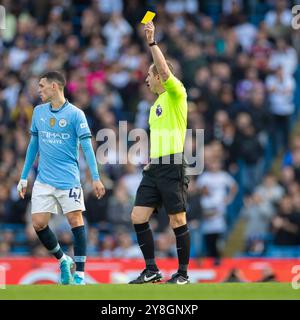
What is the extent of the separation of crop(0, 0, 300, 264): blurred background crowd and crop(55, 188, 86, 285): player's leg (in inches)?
256

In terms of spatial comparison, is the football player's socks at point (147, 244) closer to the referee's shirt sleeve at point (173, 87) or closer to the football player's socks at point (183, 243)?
the football player's socks at point (183, 243)

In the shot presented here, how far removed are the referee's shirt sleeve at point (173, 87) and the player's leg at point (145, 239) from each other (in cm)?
133

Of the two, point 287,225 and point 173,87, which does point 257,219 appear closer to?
point 287,225

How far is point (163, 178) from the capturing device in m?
13.0

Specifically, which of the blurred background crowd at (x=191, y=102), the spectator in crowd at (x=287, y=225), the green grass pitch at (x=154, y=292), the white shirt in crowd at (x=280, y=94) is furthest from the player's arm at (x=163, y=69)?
the white shirt in crowd at (x=280, y=94)

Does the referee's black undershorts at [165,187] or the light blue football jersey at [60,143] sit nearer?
the referee's black undershorts at [165,187]

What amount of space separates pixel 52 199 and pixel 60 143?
2.13 ft

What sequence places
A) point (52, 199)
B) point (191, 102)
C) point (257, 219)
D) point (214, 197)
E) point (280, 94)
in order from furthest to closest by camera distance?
point (280, 94) → point (191, 102) → point (257, 219) → point (214, 197) → point (52, 199)

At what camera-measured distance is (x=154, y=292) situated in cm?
1181

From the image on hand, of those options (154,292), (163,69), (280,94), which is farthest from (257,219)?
(154,292)

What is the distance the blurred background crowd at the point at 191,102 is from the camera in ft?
66.8

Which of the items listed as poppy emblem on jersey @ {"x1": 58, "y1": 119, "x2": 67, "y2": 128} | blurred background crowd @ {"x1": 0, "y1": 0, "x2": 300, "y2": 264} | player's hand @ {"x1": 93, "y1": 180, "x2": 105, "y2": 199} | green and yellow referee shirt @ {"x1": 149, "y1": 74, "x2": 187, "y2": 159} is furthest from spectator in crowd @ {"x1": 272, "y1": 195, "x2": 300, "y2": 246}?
player's hand @ {"x1": 93, "y1": 180, "x2": 105, "y2": 199}
